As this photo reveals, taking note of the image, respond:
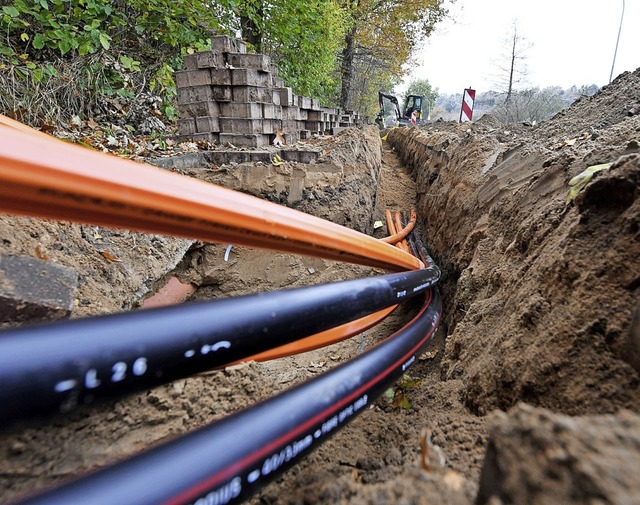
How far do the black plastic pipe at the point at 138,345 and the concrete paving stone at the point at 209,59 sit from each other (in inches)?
128

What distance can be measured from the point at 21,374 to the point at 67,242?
5.19 ft

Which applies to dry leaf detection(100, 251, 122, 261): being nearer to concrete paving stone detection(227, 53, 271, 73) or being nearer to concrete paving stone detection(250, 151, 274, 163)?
concrete paving stone detection(250, 151, 274, 163)

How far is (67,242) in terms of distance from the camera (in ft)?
6.11

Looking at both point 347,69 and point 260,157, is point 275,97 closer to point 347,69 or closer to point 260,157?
point 260,157

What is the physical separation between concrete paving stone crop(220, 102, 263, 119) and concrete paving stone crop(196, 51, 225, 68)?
0.36m

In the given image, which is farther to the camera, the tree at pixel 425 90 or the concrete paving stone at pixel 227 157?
the tree at pixel 425 90

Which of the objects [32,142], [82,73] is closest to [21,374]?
[32,142]

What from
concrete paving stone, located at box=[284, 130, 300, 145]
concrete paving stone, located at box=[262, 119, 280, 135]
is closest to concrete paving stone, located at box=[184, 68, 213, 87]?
concrete paving stone, located at box=[262, 119, 280, 135]

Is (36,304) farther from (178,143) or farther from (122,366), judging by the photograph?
(178,143)

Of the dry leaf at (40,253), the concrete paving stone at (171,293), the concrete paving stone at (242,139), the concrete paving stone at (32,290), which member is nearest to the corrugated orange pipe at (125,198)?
the concrete paving stone at (32,290)

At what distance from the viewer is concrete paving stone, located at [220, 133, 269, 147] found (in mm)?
3588

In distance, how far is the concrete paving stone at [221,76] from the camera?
135 inches

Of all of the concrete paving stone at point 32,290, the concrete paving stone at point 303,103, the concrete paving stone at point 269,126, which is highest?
the concrete paving stone at point 303,103

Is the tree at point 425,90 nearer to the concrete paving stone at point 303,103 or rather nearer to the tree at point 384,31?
the tree at point 384,31
